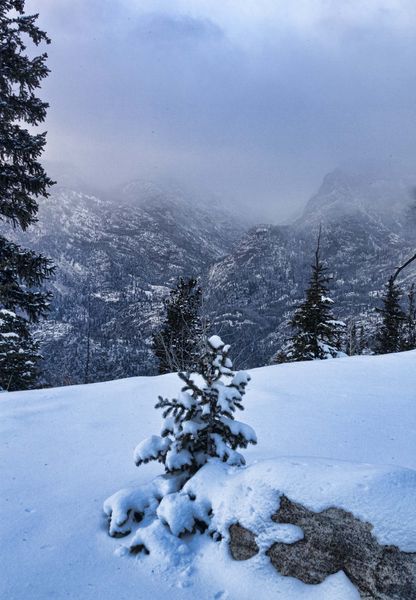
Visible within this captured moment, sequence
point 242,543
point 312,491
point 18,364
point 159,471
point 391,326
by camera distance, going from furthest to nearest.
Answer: point 391,326 → point 18,364 → point 159,471 → point 242,543 → point 312,491

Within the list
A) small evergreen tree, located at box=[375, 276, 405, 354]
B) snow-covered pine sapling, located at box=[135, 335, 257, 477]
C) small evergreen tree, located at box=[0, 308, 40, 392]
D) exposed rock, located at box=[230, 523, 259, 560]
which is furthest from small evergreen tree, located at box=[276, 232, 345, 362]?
exposed rock, located at box=[230, 523, 259, 560]

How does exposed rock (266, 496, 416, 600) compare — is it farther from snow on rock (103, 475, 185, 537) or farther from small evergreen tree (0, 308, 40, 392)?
small evergreen tree (0, 308, 40, 392)

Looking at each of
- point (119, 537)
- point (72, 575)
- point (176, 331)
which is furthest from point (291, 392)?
point (176, 331)

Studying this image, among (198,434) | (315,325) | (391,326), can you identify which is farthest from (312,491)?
(391,326)

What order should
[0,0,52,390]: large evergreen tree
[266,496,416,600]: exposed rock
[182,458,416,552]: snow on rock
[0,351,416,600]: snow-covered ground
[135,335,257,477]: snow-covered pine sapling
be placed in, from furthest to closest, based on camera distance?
1. [0,0,52,390]: large evergreen tree
2. [135,335,257,477]: snow-covered pine sapling
3. [0,351,416,600]: snow-covered ground
4. [182,458,416,552]: snow on rock
5. [266,496,416,600]: exposed rock

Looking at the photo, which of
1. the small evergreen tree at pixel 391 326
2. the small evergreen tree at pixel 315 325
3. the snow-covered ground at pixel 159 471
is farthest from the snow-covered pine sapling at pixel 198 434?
the small evergreen tree at pixel 391 326

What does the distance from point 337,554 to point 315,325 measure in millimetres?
17922

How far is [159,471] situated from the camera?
493 centimetres

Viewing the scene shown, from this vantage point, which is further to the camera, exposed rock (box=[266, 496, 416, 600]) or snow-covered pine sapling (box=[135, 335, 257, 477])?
snow-covered pine sapling (box=[135, 335, 257, 477])

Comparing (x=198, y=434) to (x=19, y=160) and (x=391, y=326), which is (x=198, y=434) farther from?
(x=391, y=326)

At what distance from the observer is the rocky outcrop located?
2.54 m

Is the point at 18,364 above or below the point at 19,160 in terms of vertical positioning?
below

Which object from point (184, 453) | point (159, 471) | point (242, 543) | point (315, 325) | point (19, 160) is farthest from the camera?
point (315, 325)

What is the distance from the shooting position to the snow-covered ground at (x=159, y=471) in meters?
2.97
